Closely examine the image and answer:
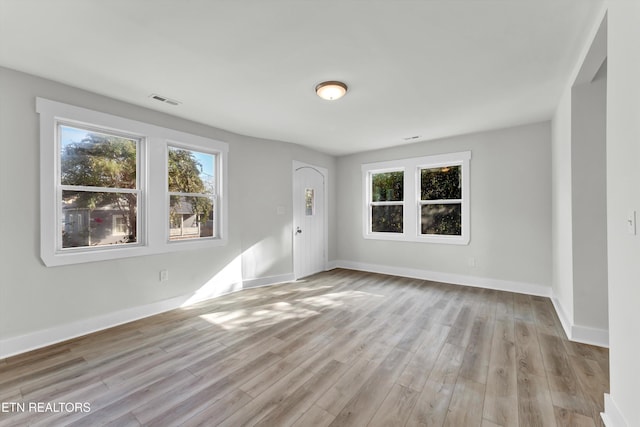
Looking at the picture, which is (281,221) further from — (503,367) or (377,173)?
(503,367)

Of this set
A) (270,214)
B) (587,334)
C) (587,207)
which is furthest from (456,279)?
(270,214)

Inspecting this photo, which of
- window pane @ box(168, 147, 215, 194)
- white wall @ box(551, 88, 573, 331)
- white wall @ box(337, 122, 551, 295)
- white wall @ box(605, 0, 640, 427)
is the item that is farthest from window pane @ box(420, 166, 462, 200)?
window pane @ box(168, 147, 215, 194)

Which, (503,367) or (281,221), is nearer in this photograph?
(503,367)

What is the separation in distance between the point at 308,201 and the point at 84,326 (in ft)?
12.1

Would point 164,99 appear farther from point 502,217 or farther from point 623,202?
point 502,217

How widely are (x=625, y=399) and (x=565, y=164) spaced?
2311mm

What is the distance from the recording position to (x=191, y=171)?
3738 millimetres

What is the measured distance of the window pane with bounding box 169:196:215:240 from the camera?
355 centimetres

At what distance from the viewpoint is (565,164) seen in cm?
282

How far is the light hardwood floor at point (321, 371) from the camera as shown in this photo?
5.39 feet

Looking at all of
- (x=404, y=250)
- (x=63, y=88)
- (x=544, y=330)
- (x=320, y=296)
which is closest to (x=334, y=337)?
(x=320, y=296)

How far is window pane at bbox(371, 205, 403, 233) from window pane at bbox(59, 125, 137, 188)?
4181mm

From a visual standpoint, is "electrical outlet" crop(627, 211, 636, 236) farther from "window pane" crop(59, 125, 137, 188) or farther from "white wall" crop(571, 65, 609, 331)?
"window pane" crop(59, 125, 137, 188)

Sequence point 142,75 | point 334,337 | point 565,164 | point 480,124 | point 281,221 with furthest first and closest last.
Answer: point 281,221
point 480,124
point 565,164
point 334,337
point 142,75
